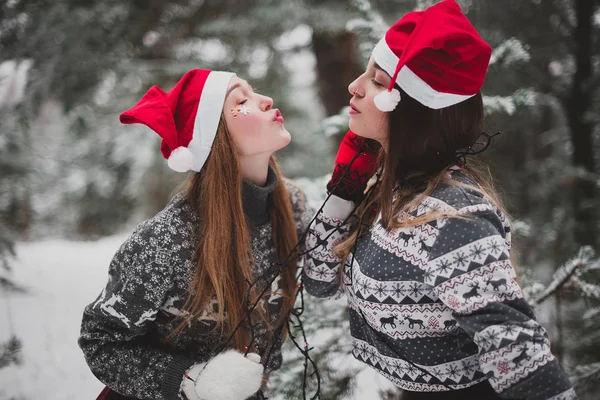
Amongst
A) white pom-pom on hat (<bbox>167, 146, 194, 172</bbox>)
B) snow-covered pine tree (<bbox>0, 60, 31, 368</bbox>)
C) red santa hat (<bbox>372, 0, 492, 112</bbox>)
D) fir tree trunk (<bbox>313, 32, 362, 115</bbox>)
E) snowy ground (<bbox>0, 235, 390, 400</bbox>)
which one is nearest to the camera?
red santa hat (<bbox>372, 0, 492, 112</bbox>)

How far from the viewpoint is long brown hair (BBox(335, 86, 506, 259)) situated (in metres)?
1.47

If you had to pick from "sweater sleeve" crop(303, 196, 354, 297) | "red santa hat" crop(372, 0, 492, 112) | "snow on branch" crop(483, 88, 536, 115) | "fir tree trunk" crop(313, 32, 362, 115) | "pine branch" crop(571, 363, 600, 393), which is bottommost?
"pine branch" crop(571, 363, 600, 393)

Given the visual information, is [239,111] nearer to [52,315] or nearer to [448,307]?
[448,307]

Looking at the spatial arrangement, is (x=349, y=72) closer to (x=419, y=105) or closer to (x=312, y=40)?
(x=312, y=40)

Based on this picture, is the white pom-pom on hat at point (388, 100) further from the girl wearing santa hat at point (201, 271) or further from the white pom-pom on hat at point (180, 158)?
the white pom-pom on hat at point (180, 158)

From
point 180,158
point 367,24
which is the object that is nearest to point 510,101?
point 367,24

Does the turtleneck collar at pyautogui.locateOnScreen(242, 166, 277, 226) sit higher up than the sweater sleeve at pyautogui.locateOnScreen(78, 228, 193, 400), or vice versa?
the turtleneck collar at pyautogui.locateOnScreen(242, 166, 277, 226)

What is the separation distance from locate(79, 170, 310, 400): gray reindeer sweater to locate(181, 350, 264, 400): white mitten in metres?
0.06

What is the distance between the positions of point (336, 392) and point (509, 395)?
1.07 m

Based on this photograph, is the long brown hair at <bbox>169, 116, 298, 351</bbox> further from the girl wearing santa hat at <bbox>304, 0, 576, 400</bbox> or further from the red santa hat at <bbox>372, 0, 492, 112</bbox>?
the red santa hat at <bbox>372, 0, 492, 112</bbox>

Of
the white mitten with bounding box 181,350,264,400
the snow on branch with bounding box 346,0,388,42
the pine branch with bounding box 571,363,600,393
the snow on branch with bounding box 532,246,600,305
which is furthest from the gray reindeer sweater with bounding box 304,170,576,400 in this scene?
the pine branch with bounding box 571,363,600,393

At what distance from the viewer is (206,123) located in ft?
5.48

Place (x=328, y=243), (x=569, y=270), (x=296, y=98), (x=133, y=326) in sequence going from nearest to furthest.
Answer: (x=133, y=326)
(x=328, y=243)
(x=569, y=270)
(x=296, y=98)

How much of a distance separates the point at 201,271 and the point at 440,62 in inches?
42.2
